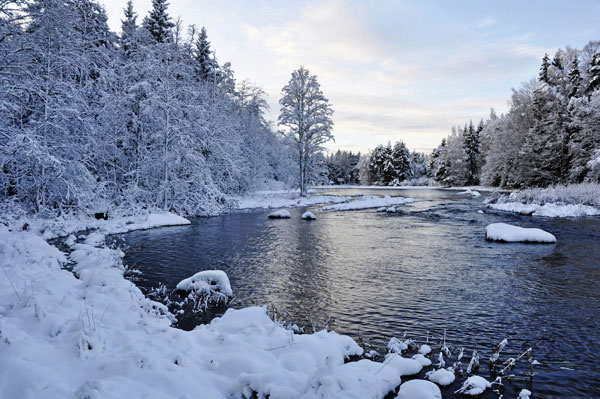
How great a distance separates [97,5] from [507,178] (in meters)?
54.3

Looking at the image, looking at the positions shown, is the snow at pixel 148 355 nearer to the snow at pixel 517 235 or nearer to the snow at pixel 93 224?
the snow at pixel 93 224

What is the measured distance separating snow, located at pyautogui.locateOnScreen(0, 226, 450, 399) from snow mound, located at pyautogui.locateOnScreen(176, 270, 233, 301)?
6.04ft

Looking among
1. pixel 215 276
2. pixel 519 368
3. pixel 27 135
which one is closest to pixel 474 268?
pixel 519 368

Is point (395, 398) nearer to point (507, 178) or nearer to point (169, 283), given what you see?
point (169, 283)

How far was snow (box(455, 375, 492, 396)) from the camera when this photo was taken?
4.31 m

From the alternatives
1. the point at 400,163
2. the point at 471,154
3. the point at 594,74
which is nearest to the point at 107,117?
the point at 594,74

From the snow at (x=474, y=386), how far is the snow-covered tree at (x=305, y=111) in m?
34.8

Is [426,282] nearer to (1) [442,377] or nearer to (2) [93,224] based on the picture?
(1) [442,377]

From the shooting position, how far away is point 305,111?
38.5 m

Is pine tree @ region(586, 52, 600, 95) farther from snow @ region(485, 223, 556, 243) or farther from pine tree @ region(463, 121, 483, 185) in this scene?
pine tree @ region(463, 121, 483, 185)

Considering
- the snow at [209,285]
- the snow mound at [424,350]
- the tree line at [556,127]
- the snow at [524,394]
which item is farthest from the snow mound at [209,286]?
the tree line at [556,127]

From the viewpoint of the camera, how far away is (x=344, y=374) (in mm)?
4043

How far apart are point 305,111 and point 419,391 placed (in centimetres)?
3651

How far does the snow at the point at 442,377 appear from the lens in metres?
4.53
